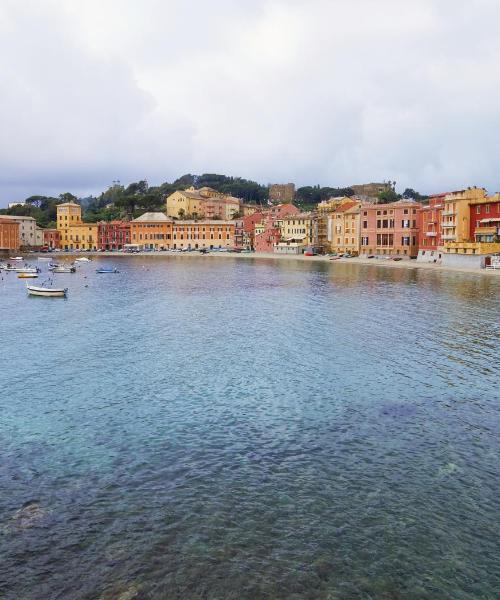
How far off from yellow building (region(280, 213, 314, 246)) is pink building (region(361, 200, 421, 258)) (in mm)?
29363

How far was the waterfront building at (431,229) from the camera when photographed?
130250 millimetres

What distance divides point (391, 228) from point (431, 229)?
61.8 ft

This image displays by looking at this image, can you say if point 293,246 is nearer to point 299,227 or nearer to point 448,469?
point 299,227

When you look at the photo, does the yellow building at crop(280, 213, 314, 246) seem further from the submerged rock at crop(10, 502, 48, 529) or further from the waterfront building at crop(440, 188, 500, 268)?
the submerged rock at crop(10, 502, 48, 529)

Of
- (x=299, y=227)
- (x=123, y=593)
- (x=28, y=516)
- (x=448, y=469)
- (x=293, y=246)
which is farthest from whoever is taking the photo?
(x=299, y=227)

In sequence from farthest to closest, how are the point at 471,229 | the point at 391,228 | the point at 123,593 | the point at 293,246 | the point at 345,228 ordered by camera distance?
the point at 293,246, the point at 345,228, the point at 391,228, the point at 471,229, the point at 123,593

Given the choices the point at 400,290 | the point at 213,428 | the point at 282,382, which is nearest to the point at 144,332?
the point at 282,382

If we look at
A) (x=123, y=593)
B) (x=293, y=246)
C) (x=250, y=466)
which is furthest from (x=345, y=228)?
(x=123, y=593)

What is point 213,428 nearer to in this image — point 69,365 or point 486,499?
point 486,499

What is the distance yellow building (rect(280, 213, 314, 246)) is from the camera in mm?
189500

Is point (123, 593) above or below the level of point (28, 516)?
below

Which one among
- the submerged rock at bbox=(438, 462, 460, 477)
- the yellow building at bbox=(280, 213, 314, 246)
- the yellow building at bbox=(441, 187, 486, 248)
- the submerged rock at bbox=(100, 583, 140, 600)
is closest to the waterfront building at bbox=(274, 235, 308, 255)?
the yellow building at bbox=(280, 213, 314, 246)

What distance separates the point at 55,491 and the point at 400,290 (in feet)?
222

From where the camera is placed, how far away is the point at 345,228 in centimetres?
17012
